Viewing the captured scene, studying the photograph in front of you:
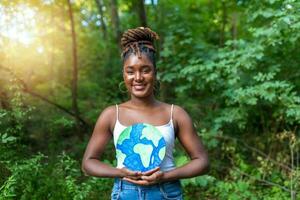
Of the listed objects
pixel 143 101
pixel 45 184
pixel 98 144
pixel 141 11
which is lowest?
pixel 45 184

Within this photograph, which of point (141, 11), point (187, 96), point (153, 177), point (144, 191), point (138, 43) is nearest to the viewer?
point (153, 177)

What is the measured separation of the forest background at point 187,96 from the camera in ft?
13.9

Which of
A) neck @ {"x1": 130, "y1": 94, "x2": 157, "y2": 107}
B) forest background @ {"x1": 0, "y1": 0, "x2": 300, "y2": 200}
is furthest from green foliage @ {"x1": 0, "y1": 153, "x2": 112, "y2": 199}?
neck @ {"x1": 130, "y1": 94, "x2": 157, "y2": 107}

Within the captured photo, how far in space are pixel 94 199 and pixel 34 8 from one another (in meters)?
3.40

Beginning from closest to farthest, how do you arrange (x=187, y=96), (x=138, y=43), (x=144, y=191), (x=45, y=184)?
(x=144, y=191) < (x=138, y=43) < (x=45, y=184) < (x=187, y=96)

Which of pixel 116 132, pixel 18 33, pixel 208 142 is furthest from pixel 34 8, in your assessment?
pixel 116 132

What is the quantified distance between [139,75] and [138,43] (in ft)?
0.63

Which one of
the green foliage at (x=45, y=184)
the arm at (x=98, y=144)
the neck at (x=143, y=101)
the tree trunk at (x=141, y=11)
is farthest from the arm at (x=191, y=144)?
the tree trunk at (x=141, y=11)

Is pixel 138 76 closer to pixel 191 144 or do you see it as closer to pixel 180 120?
pixel 180 120

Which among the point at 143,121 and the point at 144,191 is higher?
the point at 143,121

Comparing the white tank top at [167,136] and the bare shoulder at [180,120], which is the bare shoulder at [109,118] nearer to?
the white tank top at [167,136]

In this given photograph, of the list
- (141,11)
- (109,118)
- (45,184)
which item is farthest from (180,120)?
(141,11)

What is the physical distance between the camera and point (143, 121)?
7.53 ft

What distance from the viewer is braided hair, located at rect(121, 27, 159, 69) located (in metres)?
2.31
